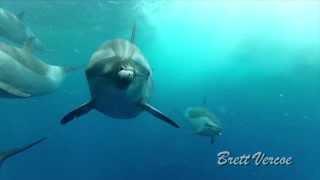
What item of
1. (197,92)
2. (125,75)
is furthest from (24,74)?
(197,92)

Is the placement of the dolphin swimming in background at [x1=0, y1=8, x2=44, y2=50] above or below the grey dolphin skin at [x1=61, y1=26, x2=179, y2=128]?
above

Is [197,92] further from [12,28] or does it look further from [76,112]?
[76,112]

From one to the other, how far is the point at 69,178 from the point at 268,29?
1698 cm

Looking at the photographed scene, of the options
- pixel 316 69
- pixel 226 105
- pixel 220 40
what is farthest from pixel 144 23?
pixel 226 105

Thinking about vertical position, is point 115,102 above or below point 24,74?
below

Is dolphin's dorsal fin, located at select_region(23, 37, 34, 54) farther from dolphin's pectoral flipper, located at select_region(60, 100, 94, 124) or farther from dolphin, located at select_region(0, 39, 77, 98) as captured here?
dolphin's pectoral flipper, located at select_region(60, 100, 94, 124)

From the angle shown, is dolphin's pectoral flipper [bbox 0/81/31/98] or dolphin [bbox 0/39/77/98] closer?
dolphin's pectoral flipper [bbox 0/81/31/98]

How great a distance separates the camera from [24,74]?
842 centimetres

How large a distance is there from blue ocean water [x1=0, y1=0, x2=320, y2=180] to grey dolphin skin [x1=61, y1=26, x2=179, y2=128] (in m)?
7.31

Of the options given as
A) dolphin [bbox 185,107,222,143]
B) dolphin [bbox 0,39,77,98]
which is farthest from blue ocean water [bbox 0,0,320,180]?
dolphin [bbox 0,39,77,98]

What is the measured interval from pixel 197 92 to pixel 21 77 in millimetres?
55599

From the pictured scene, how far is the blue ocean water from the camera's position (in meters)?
25.5

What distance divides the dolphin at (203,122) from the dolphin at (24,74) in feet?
9.99

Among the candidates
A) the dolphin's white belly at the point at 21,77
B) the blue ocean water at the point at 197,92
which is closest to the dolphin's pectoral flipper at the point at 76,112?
the dolphin's white belly at the point at 21,77
